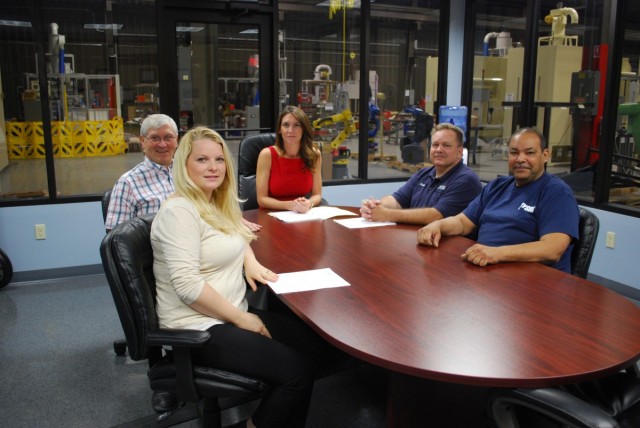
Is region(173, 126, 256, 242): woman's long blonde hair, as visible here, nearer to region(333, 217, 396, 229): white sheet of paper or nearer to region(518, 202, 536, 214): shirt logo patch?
region(333, 217, 396, 229): white sheet of paper

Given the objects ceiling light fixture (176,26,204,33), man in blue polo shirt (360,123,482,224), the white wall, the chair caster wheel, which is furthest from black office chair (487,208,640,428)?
ceiling light fixture (176,26,204,33)

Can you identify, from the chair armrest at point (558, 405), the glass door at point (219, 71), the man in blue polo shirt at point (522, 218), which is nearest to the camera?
the chair armrest at point (558, 405)

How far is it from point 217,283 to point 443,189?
1.57 m

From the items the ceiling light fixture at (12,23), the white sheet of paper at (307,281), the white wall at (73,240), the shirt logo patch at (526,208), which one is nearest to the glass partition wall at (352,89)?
the white wall at (73,240)

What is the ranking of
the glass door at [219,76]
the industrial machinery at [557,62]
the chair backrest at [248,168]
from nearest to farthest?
1. the chair backrest at [248,168]
2. the glass door at [219,76]
3. the industrial machinery at [557,62]

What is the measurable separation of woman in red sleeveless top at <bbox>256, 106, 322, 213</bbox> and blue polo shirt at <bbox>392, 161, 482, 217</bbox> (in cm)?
71

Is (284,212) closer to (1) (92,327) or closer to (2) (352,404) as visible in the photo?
(2) (352,404)

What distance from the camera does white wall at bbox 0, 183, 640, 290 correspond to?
156 inches

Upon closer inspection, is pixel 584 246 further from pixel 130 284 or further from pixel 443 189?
pixel 130 284

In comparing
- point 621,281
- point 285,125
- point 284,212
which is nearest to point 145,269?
point 284,212


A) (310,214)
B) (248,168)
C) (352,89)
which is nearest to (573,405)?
(310,214)

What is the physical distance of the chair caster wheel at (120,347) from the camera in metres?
3.05

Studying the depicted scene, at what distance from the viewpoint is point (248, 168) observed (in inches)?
147

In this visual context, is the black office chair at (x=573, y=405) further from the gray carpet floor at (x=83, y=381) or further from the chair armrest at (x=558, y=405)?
the gray carpet floor at (x=83, y=381)
